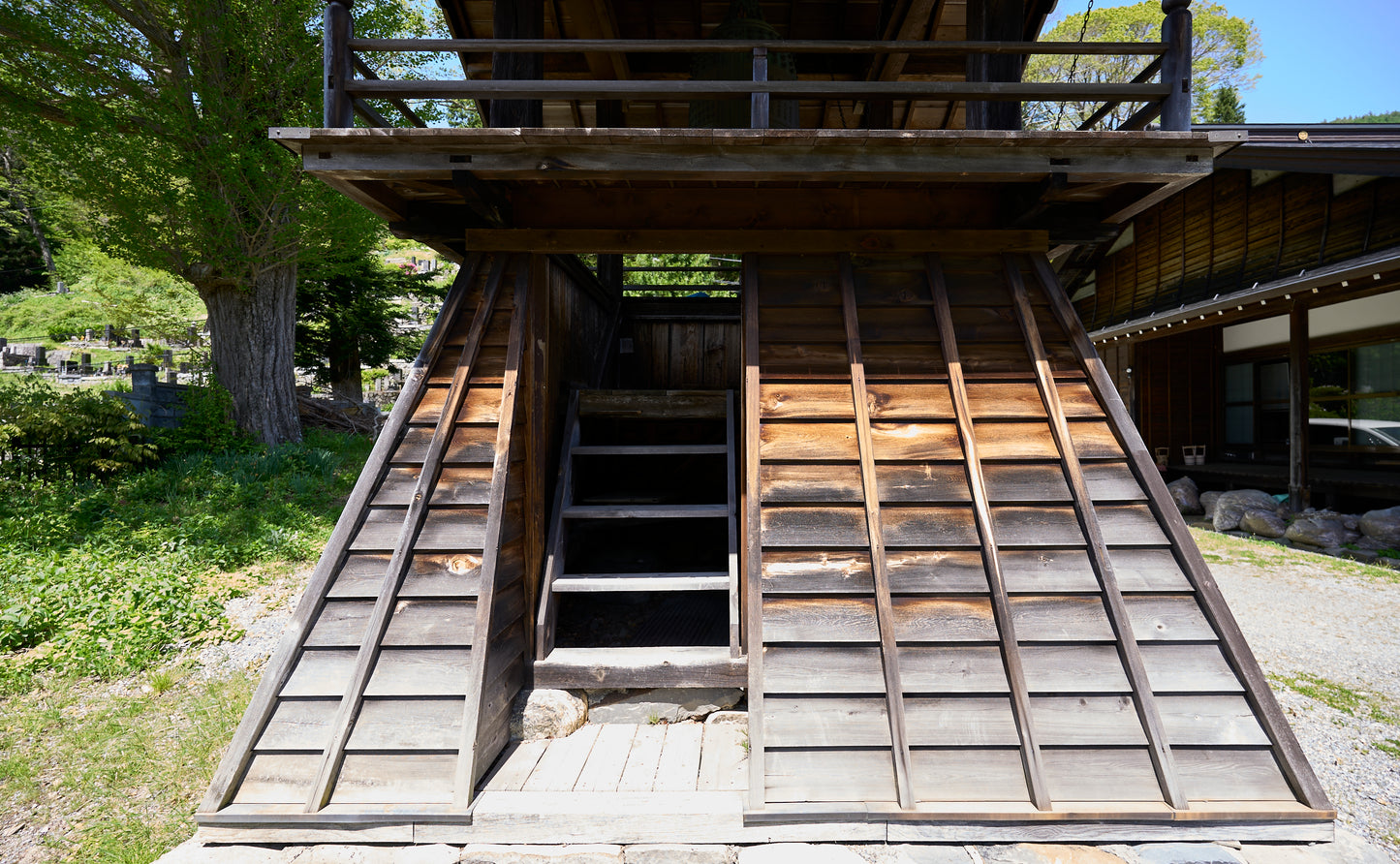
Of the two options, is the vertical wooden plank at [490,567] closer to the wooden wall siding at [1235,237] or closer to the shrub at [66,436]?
the shrub at [66,436]

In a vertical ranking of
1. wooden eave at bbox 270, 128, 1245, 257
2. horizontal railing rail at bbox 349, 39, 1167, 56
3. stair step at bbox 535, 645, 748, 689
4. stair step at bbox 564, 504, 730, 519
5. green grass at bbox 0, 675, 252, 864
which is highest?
horizontal railing rail at bbox 349, 39, 1167, 56

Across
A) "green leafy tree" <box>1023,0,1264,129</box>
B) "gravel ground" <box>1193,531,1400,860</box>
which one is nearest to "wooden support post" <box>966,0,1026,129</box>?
"gravel ground" <box>1193,531,1400,860</box>

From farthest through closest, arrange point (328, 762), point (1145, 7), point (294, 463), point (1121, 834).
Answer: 1. point (1145, 7)
2. point (294, 463)
3. point (328, 762)
4. point (1121, 834)

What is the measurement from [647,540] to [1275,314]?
9.35 m

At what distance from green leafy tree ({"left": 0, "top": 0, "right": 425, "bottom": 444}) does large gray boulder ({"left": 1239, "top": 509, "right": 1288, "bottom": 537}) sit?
13090 millimetres

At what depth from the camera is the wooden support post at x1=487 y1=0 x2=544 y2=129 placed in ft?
11.5

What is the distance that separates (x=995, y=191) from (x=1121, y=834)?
3278 millimetres

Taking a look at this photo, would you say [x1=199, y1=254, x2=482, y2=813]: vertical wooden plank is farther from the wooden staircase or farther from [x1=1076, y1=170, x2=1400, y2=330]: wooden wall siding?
[x1=1076, y1=170, x2=1400, y2=330]: wooden wall siding

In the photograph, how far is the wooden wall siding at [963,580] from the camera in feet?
8.12

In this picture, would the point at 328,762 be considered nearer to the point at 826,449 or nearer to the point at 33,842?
the point at 33,842

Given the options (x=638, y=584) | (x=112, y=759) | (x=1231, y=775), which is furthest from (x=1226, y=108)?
(x=112, y=759)

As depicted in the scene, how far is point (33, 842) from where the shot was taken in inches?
97.3

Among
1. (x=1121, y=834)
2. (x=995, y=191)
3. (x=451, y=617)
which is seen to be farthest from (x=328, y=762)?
(x=995, y=191)

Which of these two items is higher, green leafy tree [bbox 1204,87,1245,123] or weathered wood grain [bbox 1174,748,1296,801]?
green leafy tree [bbox 1204,87,1245,123]
